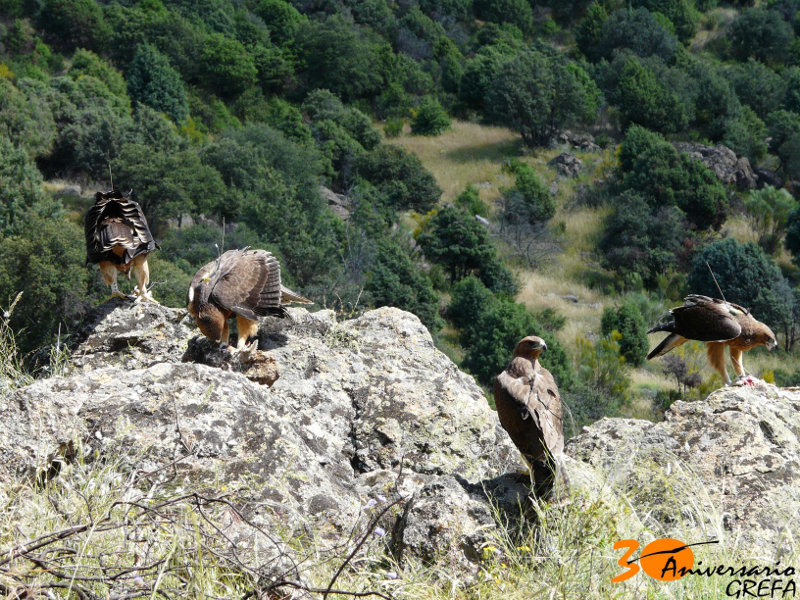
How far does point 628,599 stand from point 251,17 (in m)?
68.7

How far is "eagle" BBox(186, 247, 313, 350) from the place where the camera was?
635 cm

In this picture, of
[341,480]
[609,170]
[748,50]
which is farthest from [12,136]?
[748,50]

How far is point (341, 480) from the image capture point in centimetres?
512

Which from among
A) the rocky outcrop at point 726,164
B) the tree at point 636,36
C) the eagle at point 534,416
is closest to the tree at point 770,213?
the rocky outcrop at point 726,164

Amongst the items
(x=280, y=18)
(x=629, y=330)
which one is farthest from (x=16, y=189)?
(x=280, y=18)

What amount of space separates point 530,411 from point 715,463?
1.17 meters

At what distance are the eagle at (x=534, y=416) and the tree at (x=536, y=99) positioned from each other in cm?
5296

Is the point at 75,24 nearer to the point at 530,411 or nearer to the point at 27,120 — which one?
the point at 27,120

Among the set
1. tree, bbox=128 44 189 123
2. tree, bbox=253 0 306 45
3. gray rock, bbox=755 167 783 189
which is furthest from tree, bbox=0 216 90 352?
tree, bbox=253 0 306 45

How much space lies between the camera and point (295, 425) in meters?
5.30

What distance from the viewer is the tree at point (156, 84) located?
176 feet

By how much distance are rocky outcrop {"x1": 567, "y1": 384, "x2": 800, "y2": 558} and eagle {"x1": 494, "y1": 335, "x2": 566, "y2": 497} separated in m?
0.24

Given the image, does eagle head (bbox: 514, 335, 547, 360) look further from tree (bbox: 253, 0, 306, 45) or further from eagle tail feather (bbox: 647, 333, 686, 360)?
tree (bbox: 253, 0, 306, 45)

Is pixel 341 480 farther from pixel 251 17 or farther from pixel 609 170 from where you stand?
pixel 251 17
